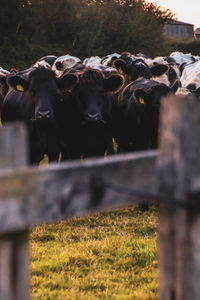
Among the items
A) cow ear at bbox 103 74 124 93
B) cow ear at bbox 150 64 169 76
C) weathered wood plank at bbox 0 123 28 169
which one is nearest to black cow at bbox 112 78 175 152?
cow ear at bbox 103 74 124 93

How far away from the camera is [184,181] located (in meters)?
1.73

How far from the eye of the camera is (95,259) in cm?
453

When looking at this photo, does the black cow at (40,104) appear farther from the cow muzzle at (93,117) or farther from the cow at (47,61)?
the cow at (47,61)

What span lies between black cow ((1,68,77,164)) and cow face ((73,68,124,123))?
10.8 inches

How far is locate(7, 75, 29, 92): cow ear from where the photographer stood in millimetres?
6449

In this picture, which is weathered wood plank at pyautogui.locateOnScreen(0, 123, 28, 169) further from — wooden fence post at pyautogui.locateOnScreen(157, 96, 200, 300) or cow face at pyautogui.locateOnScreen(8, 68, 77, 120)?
cow face at pyautogui.locateOnScreen(8, 68, 77, 120)

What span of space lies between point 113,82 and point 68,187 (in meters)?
5.65

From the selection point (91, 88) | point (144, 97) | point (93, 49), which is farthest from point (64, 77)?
point (93, 49)

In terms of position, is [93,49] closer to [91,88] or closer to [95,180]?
[91,88]

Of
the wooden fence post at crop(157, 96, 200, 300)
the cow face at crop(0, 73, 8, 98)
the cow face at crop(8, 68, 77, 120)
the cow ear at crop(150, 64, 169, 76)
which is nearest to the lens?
the wooden fence post at crop(157, 96, 200, 300)

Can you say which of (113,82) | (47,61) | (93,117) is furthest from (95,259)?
(47,61)

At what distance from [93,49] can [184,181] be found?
35.9m

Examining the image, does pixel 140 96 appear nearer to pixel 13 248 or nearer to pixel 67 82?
pixel 67 82

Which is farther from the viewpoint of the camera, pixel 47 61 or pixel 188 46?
pixel 188 46
